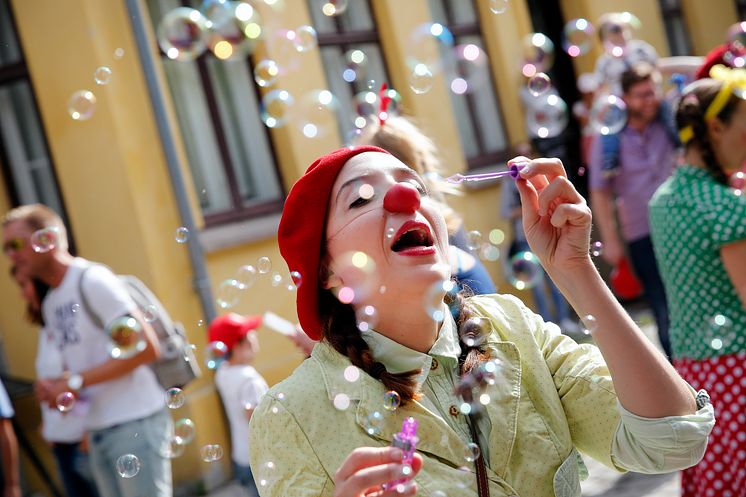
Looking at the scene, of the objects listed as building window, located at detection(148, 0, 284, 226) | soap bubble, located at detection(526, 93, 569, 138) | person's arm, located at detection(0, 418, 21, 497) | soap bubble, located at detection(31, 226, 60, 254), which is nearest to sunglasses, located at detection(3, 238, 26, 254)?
soap bubble, located at detection(31, 226, 60, 254)

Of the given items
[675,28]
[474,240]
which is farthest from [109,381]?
[675,28]

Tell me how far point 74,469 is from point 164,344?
638 mm

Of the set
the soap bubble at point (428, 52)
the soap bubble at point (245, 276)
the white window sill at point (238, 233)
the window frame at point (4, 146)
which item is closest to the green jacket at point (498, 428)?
the soap bubble at point (245, 276)

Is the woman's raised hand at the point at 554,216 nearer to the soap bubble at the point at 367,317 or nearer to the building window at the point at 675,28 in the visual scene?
the soap bubble at the point at 367,317

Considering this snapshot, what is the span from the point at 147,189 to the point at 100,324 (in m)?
2.91

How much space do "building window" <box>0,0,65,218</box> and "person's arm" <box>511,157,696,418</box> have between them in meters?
5.47

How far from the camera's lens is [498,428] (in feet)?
6.00

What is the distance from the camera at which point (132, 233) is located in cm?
658

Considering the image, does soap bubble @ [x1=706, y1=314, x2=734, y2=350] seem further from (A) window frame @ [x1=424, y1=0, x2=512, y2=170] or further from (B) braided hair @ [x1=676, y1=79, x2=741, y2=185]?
(A) window frame @ [x1=424, y1=0, x2=512, y2=170]

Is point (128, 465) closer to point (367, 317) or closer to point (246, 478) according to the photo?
point (367, 317)

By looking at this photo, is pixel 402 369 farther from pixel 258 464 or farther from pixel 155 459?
pixel 155 459

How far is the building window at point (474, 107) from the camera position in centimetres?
1028

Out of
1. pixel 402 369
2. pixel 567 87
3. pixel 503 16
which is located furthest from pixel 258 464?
pixel 567 87

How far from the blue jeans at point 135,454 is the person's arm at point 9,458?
62 cm
